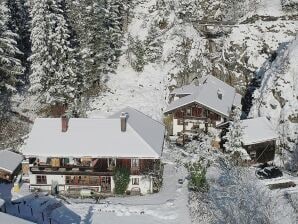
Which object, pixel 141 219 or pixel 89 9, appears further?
pixel 89 9

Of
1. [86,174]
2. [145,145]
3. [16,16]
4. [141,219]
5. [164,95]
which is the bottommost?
[141,219]

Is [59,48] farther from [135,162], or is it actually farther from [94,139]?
[135,162]

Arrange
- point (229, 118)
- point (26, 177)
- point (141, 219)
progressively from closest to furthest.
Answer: point (141, 219)
point (26, 177)
point (229, 118)

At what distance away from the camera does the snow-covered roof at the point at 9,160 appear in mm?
44031

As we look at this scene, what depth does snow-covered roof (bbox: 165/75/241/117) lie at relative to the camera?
181ft

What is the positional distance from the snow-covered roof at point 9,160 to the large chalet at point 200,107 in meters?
18.4

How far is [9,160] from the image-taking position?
→ 45719 mm

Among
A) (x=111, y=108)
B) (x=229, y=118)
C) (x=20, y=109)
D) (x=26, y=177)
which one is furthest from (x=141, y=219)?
(x=20, y=109)

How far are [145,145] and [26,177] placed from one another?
1155 centimetres

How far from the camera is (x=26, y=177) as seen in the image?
143 ft

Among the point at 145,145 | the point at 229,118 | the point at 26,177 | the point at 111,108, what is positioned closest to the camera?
the point at 145,145

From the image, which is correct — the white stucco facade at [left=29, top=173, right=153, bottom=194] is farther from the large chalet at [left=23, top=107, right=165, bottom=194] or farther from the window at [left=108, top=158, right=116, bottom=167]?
the window at [left=108, top=158, right=116, bottom=167]

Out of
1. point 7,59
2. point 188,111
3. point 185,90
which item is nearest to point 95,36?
point 7,59

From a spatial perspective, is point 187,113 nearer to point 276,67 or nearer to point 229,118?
point 229,118
